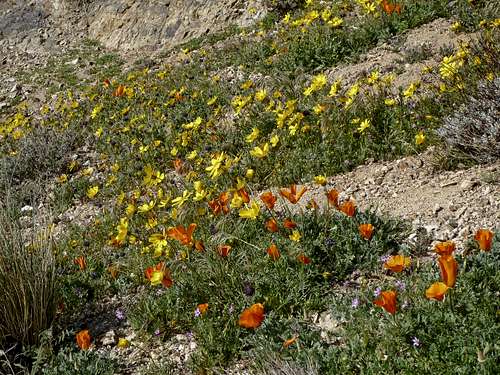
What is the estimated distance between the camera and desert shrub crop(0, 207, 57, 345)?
3506 mm

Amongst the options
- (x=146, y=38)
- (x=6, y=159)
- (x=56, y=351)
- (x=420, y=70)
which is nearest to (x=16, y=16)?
(x=146, y=38)

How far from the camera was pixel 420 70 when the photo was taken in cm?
627

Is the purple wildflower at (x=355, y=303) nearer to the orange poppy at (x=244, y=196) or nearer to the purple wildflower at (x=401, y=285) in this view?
the purple wildflower at (x=401, y=285)

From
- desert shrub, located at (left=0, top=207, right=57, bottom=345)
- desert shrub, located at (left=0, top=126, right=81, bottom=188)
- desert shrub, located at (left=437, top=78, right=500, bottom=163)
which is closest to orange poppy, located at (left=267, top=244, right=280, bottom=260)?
desert shrub, located at (left=0, top=207, right=57, bottom=345)

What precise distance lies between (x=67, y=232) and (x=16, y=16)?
49.8 ft

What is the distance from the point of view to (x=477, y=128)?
4199mm

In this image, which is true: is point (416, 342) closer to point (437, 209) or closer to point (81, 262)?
point (437, 209)

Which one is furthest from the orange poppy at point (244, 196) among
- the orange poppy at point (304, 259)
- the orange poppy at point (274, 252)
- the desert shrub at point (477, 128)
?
the desert shrub at point (477, 128)

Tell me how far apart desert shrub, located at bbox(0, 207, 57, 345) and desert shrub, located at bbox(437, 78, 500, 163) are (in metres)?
3.29

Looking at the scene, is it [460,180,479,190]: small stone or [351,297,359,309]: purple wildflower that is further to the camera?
[460,180,479,190]: small stone

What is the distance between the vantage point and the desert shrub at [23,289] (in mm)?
3506

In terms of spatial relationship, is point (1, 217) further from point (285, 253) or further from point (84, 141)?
point (84, 141)

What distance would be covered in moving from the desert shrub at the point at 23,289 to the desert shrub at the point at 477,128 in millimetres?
3292

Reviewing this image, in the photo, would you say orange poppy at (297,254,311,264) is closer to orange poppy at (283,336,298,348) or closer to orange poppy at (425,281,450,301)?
orange poppy at (283,336,298,348)
